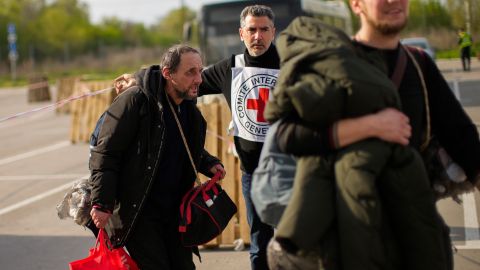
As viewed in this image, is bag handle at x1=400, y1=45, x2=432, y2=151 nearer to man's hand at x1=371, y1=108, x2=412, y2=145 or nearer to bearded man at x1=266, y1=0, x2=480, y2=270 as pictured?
bearded man at x1=266, y1=0, x2=480, y2=270

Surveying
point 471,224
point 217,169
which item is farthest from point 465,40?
point 217,169

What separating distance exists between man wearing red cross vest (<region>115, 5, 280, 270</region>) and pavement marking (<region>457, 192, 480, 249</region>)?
8.10 ft

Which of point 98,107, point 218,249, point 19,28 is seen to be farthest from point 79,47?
point 218,249

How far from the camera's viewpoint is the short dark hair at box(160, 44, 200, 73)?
184 inches

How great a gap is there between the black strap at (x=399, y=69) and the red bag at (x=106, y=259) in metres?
2.11

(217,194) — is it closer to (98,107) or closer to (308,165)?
(308,165)

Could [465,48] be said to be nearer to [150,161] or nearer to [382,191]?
[150,161]

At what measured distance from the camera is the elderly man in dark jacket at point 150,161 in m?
4.55

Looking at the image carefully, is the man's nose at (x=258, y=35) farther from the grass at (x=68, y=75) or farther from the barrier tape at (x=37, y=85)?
the grass at (x=68, y=75)

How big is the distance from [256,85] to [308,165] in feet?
7.59

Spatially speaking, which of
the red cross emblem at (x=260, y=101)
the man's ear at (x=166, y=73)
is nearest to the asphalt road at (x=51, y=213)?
the red cross emblem at (x=260, y=101)

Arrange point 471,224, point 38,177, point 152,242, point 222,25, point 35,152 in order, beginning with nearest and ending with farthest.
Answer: point 152,242 → point 471,224 → point 38,177 → point 35,152 → point 222,25

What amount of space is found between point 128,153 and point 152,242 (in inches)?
19.9

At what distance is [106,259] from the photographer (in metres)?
4.68
